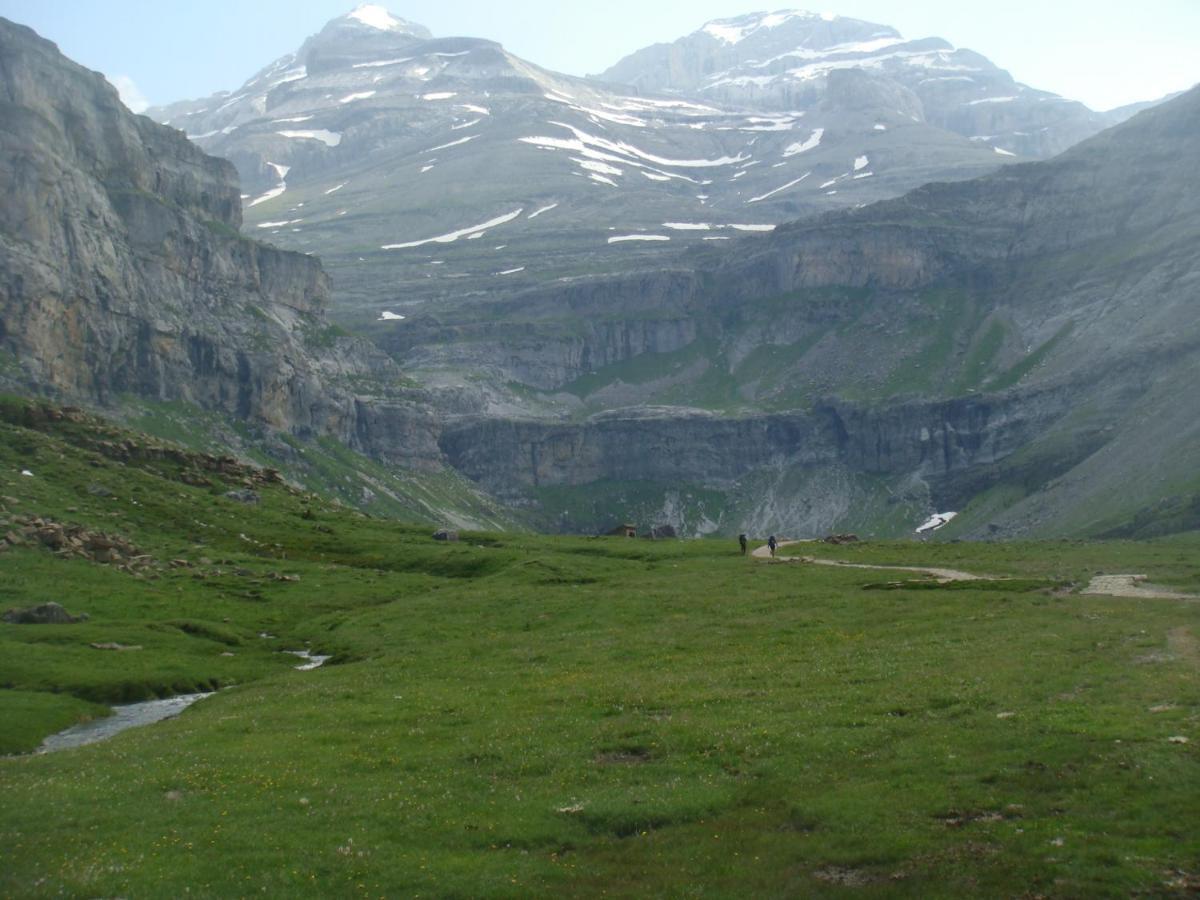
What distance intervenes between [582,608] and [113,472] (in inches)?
2235

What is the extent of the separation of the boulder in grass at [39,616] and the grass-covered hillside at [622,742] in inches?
68.0

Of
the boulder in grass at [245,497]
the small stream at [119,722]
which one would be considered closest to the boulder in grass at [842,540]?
the boulder in grass at [245,497]

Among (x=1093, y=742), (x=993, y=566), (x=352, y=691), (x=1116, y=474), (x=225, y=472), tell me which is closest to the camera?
(x=1093, y=742)

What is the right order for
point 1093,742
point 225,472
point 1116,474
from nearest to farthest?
1. point 1093,742
2. point 225,472
3. point 1116,474

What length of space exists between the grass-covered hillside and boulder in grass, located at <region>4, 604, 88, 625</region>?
173 cm

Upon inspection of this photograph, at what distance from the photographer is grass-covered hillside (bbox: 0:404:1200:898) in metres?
24.5

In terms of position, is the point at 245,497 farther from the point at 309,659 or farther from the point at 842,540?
the point at 842,540

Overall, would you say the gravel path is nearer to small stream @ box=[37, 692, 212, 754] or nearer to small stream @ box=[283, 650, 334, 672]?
small stream @ box=[283, 650, 334, 672]

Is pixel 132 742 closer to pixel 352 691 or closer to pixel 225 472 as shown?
pixel 352 691

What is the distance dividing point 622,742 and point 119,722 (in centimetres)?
2691

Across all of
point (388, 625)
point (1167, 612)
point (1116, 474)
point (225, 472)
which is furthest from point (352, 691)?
point (1116, 474)

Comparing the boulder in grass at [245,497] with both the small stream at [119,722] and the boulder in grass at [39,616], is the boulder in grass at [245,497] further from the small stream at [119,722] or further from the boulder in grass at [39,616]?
the small stream at [119,722]

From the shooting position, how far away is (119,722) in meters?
50.0

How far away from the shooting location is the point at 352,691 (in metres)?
48.3
